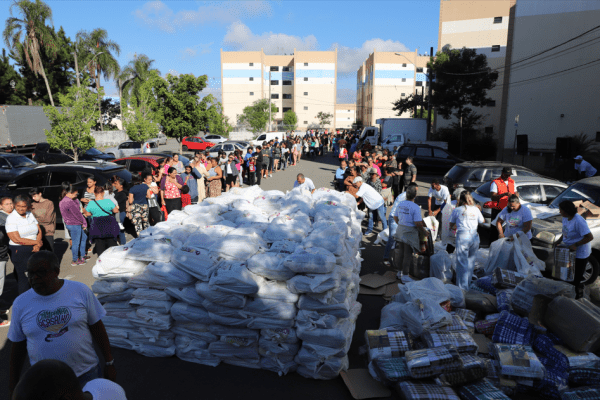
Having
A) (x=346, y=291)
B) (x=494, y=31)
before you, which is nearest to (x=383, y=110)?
(x=494, y=31)

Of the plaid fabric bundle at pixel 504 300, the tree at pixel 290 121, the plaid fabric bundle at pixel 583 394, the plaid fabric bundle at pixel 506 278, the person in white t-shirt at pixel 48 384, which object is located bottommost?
the plaid fabric bundle at pixel 583 394

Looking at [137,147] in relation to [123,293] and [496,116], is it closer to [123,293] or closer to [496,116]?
[123,293]

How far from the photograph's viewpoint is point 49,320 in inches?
101

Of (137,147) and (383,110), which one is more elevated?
(383,110)

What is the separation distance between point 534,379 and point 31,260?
4.47 metres

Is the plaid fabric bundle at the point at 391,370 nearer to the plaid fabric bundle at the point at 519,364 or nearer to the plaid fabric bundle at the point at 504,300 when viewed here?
the plaid fabric bundle at the point at 519,364

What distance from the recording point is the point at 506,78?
2855cm

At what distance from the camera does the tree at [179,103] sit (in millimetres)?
24547

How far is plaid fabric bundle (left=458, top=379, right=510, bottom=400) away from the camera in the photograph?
11.8 ft

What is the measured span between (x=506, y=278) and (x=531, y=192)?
472cm

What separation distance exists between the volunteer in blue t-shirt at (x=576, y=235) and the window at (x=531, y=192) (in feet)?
12.2

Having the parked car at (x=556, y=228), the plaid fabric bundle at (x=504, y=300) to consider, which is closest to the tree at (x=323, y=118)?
the parked car at (x=556, y=228)

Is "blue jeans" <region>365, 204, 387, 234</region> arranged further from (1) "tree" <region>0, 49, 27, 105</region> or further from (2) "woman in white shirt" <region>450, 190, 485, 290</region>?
(1) "tree" <region>0, 49, 27, 105</region>

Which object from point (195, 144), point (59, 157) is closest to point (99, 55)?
point (195, 144)
